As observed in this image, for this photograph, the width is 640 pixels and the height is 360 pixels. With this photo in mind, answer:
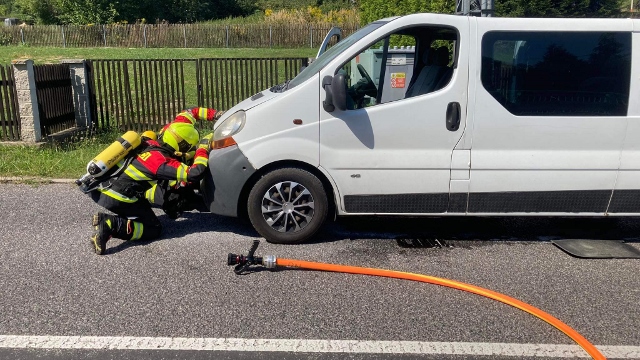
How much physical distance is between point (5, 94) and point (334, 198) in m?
6.79

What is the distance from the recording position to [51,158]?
30.0 ft

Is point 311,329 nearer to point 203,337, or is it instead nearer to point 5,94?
point 203,337

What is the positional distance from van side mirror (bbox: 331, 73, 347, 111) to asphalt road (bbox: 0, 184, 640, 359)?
133 cm

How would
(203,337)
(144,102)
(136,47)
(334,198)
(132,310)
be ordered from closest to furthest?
1. (203,337)
2. (132,310)
3. (334,198)
4. (144,102)
5. (136,47)

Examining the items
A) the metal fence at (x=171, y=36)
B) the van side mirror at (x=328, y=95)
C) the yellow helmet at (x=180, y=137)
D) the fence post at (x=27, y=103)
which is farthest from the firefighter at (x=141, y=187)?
the metal fence at (x=171, y=36)

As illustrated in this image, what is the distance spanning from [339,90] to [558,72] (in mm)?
Answer: 1922

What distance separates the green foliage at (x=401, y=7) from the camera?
18.1m

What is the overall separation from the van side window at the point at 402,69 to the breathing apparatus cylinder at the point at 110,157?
2053 mm

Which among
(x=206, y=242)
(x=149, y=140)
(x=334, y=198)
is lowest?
(x=206, y=242)

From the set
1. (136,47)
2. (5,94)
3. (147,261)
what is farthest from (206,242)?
(136,47)

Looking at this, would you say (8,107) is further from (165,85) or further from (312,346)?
(312,346)

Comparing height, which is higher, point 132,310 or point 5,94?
point 5,94

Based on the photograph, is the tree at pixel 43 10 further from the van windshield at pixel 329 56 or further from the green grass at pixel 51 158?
the van windshield at pixel 329 56

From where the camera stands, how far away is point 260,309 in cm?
435
